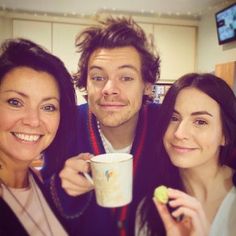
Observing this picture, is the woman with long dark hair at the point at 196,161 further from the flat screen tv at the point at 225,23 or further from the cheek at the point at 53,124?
the cheek at the point at 53,124

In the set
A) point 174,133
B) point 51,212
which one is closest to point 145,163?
point 174,133

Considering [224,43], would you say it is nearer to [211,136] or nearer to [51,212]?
[211,136]

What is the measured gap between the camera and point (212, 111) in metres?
0.47

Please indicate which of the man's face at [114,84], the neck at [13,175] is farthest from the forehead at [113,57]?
the neck at [13,175]

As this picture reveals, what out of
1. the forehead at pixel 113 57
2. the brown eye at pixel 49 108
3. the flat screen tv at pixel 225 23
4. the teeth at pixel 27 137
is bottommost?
the teeth at pixel 27 137

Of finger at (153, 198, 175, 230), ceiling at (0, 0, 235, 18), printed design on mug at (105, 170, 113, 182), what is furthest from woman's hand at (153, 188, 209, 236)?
ceiling at (0, 0, 235, 18)

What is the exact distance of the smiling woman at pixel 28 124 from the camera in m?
0.42

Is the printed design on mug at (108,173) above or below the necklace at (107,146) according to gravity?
below

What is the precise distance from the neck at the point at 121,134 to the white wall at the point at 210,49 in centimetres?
16

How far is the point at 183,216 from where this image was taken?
485mm

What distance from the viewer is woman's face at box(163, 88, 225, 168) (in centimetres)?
47

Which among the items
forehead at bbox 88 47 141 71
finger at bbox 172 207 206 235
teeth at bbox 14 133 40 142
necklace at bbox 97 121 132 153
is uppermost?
→ forehead at bbox 88 47 141 71

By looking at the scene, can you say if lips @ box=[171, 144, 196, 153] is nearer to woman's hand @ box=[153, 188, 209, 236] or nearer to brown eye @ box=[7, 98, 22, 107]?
woman's hand @ box=[153, 188, 209, 236]

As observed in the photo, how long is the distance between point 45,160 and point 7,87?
134mm
